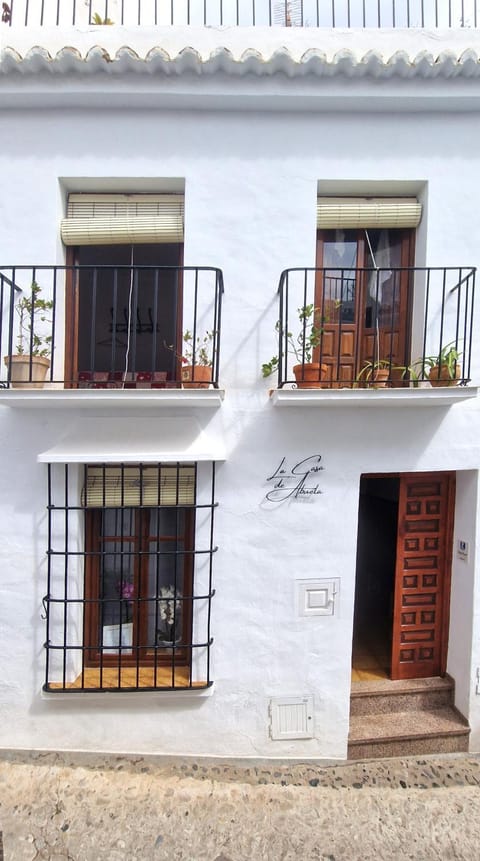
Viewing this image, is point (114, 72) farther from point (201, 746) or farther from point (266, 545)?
point (201, 746)

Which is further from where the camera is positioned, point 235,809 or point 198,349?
point 198,349

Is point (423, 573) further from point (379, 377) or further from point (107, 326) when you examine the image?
point (107, 326)

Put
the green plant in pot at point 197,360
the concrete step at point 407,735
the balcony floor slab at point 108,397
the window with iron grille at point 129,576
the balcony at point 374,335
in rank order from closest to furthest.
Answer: the balcony floor slab at point 108,397, the balcony at point 374,335, the green plant in pot at point 197,360, the window with iron grille at point 129,576, the concrete step at point 407,735

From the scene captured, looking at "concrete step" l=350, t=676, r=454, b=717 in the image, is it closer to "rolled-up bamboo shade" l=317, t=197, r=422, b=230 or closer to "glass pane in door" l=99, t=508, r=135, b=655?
"glass pane in door" l=99, t=508, r=135, b=655

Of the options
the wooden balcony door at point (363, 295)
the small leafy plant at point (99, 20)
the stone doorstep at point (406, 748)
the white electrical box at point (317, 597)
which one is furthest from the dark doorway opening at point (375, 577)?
the small leafy plant at point (99, 20)

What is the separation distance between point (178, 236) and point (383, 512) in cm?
434

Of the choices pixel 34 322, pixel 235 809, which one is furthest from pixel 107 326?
pixel 235 809

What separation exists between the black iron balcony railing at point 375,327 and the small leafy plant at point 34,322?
2029 millimetres

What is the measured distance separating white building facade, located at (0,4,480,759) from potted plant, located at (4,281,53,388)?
32mm

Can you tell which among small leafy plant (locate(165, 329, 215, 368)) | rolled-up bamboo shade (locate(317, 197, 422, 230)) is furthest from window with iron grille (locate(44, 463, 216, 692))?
rolled-up bamboo shade (locate(317, 197, 422, 230))

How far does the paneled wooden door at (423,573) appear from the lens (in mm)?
4020

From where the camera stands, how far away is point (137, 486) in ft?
12.3

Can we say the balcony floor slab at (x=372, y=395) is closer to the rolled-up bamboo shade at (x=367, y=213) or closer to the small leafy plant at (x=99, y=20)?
the rolled-up bamboo shade at (x=367, y=213)

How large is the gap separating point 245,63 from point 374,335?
8.45ft
